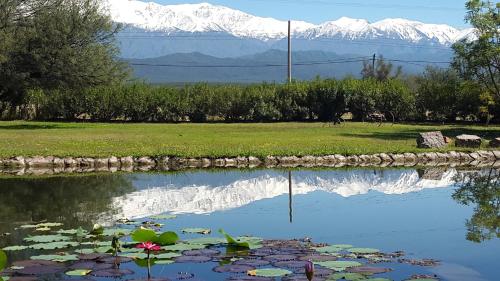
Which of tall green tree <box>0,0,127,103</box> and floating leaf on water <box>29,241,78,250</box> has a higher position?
tall green tree <box>0,0,127,103</box>

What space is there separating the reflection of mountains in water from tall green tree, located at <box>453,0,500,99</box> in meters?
12.3

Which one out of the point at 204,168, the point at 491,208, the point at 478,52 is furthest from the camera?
the point at 478,52

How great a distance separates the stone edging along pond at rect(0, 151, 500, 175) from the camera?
18578mm

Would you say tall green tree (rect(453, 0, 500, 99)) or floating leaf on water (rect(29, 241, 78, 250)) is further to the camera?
tall green tree (rect(453, 0, 500, 99))

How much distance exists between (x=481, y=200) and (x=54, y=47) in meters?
24.1

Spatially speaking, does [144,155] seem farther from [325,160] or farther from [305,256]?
[305,256]

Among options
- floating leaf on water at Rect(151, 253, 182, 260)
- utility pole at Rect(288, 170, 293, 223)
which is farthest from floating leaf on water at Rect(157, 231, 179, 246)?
utility pole at Rect(288, 170, 293, 223)

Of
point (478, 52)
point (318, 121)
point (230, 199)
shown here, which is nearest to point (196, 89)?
point (318, 121)

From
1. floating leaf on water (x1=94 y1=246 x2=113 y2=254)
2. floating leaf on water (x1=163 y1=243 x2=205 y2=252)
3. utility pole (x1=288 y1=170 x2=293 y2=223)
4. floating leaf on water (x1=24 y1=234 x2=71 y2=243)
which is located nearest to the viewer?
floating leaf on water (x1=94 y1=246 x2=113 y2=254)

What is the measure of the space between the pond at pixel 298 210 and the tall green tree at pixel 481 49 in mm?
12031

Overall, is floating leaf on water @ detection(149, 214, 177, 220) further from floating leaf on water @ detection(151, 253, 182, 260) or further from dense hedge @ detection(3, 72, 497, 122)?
dense hedge @ detection(3, 72, 497, 122)

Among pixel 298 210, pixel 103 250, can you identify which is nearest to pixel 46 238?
pixel 103 250

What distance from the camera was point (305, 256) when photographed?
8125mm

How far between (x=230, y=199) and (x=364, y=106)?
99.9 feet
